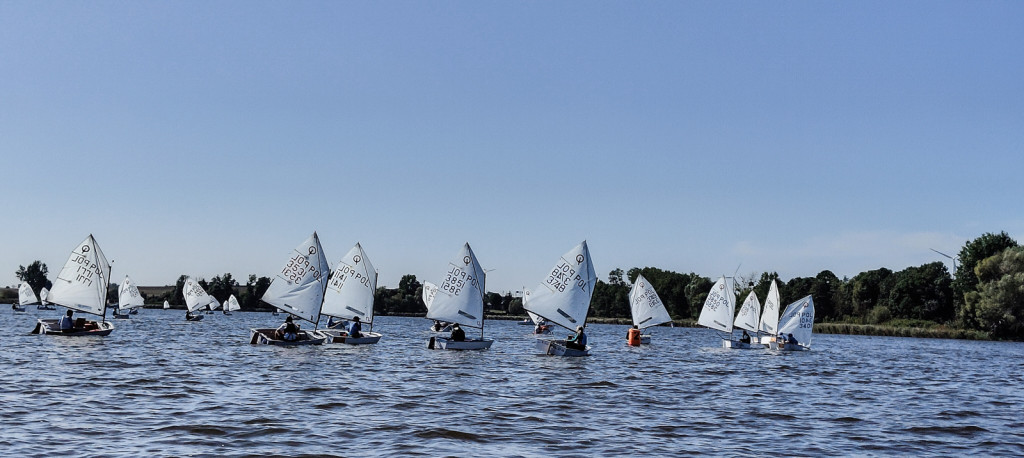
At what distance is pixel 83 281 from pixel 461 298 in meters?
26.9

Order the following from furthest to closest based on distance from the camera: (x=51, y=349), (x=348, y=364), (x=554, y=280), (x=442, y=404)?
(x=554, y=280), (x=51, y=349), (x=348, y=364), (x=442, y=404)

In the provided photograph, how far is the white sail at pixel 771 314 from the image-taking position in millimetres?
70375

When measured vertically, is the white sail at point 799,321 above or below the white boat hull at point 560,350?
above

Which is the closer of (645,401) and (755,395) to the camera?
(645,401)

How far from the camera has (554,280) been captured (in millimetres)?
50719

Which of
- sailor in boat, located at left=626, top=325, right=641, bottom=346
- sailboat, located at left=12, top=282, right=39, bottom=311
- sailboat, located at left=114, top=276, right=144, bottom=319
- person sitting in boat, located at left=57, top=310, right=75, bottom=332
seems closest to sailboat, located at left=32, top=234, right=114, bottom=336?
person sitting in boat, located at left=57, top=310, right=75, bottom=332

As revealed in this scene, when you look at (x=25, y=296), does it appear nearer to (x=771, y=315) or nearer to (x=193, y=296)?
(x=193, y=296)

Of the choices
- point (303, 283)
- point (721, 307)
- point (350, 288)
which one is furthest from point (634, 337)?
point (303, 283)

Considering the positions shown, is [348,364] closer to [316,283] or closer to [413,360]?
[413,360]

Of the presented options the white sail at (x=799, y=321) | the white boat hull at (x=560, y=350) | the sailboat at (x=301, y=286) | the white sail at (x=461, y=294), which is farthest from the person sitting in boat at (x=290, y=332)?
the white sail at (x=799, y=321)

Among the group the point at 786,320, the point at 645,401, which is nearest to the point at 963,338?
the point at 786,320

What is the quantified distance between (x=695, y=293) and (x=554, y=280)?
146101mm

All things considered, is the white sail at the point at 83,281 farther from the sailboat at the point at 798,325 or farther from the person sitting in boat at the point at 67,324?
the sailboat at the point at 798,325

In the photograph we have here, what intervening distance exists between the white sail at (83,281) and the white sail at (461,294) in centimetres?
2464
